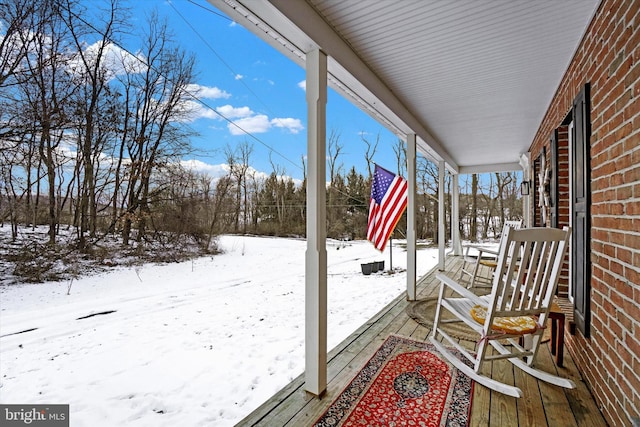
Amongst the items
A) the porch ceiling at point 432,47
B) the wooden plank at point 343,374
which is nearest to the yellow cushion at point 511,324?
the wooden plank at point 343,374

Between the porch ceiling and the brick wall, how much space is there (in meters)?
0.37

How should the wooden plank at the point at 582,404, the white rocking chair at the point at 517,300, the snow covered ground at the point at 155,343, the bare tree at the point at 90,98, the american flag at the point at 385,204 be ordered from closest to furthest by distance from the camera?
the wooden plank at the point at 582,404 → the white rocking chair at the point at 517,300 → the snow covered ground at the point at 155,343 → the bare tree at the point at 90,98 → the american flag at the point at 385,204

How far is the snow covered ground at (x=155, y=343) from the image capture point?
2020mm

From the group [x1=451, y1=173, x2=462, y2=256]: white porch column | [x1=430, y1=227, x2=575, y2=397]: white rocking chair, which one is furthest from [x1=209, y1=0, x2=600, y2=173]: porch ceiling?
[x1=451, y1=173, x2=462, y2=256]: white porch column

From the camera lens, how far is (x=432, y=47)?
7.45 feet

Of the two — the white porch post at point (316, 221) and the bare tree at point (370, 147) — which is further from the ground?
the bare tree at point (370, 147)

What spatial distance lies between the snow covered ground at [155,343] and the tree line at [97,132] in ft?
2.00

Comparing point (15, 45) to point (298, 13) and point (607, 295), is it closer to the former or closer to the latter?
point (298, 13)

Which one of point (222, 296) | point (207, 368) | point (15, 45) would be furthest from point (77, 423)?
point (222, 296)

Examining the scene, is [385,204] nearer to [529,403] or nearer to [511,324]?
[511,324]

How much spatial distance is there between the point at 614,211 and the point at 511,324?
0.89 m

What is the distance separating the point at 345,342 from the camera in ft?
8.77

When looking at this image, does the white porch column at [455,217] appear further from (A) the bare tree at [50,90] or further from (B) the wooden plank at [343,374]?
(A) the bare tree at [50,90]

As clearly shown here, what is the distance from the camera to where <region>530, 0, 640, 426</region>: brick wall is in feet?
4.28
